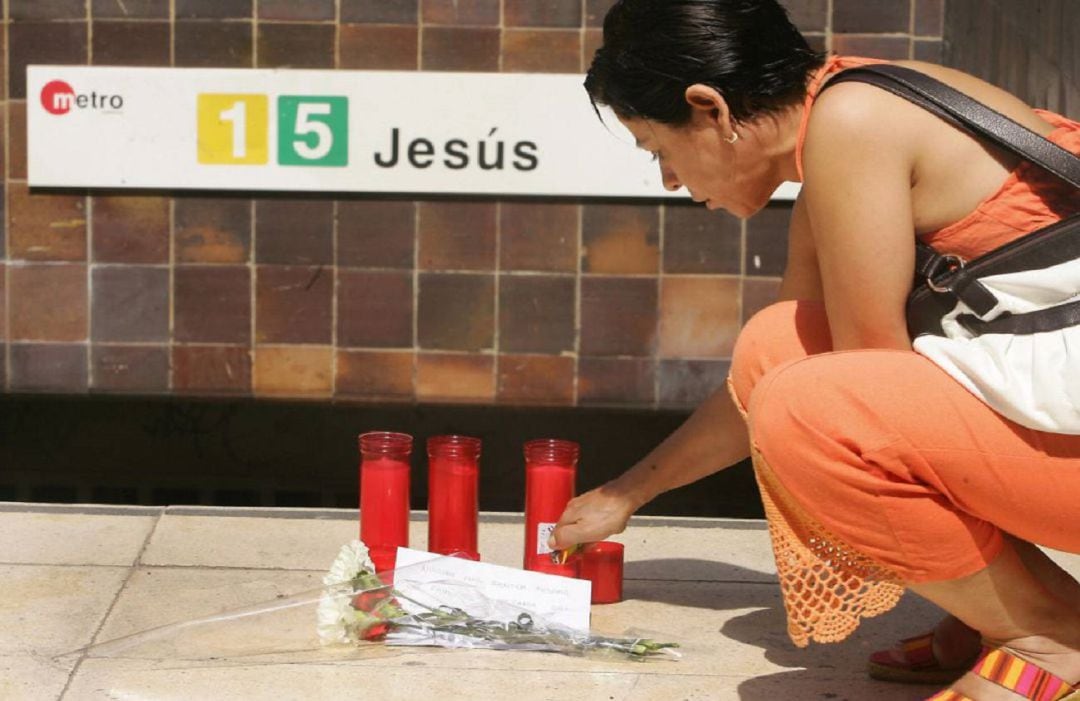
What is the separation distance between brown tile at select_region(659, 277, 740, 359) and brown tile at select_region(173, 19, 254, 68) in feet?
4.31

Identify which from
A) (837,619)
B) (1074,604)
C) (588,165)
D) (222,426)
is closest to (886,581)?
(837,619)

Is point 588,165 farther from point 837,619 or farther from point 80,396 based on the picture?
point 837,619

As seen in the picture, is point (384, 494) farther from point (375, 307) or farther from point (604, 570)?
point (375, 307)

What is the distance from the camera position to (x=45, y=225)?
4.20 m

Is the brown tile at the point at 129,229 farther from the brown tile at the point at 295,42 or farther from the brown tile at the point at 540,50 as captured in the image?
the brown tile at the point at 540,50

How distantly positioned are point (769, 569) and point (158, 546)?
1270 mm

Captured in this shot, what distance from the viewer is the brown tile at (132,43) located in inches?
162

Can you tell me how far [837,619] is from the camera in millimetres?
2225

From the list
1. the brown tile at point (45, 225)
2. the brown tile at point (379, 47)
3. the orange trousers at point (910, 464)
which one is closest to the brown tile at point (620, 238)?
the brown tile at point (379, 47)

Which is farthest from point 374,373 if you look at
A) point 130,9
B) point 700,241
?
point 130,9

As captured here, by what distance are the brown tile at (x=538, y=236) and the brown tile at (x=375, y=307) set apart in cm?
29

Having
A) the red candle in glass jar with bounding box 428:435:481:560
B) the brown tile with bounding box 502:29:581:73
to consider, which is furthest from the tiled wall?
the red candle in glass jar with bounding box 428:435:481:560

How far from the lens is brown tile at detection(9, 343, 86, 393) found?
422 centimetres

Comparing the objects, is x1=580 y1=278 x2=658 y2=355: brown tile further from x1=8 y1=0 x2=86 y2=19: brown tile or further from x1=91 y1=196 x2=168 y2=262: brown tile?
x1=8 y1=0 x2=86 y2=19: brown tile
